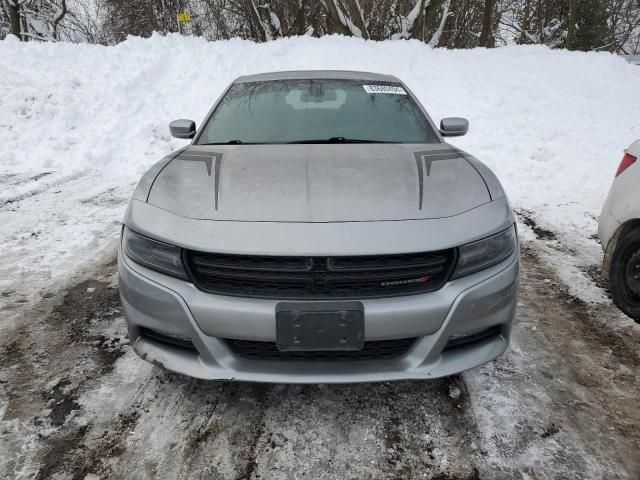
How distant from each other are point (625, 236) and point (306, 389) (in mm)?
2291

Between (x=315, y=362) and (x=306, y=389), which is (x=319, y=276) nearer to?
(x=315, y=362)

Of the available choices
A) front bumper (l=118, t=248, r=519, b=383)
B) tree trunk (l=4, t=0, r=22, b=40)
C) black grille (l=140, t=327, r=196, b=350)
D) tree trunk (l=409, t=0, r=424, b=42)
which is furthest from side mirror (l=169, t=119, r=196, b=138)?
tree trunk (l=4, t=0, r=22, b=40)

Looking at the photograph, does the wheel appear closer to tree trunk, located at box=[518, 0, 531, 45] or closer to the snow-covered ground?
the snow-covered ground

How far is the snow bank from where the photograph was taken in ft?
20.8

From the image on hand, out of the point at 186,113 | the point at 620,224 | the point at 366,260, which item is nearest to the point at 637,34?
the point at 186,113

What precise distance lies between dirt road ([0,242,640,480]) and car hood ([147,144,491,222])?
0.89 m

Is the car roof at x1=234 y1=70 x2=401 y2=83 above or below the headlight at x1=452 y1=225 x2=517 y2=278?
above

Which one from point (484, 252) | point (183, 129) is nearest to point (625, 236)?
point (484, 252)

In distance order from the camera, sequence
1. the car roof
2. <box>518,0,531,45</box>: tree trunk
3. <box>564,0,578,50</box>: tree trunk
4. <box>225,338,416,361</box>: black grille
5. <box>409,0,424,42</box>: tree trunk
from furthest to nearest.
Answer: <box>518,0,531,45</box>: tree trunk → <box>564,0,578,50</box>: tree trunk → <box>409,0,424,42</box>: tree trunk → the car roof → <box>225,338,416,361</box>: black grille

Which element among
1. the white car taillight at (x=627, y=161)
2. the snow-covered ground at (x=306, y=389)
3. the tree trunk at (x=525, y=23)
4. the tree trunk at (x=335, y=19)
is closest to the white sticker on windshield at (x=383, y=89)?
the white car taillight at (x=627, y=161)

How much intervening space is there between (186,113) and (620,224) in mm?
7305

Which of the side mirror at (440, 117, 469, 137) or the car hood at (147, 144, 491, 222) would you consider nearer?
the car hood at (147, 144, 491, 222)

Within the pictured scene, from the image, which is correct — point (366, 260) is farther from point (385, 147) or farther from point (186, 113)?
point (186, 113)

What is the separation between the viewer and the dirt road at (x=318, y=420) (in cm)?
178
